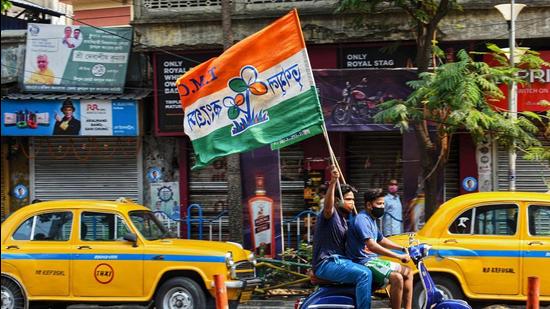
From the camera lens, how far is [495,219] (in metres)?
8.98

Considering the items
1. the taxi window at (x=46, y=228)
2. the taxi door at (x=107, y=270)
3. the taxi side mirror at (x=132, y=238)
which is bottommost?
the taxi door at (x=107, y=270)

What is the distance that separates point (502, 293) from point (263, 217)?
6.51 meters

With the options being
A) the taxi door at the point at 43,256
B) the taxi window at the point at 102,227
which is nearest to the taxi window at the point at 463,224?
the taxi window at the point at 102,227

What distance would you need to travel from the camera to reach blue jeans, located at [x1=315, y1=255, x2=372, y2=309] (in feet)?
21.4

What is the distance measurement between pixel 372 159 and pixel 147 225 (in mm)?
6697

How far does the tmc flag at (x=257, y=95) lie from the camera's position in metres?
8.02

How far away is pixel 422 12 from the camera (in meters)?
12.2

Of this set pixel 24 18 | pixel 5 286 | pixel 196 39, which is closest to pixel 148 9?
pixel 196 39

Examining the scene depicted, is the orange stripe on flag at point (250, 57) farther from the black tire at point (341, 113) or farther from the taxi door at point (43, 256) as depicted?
the black tire at point (341, 113)

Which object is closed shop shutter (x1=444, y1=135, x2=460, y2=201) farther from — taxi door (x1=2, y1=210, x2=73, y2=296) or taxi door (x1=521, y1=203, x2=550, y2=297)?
taxi door (x1=2, y1=210, x2=73, y2=296)

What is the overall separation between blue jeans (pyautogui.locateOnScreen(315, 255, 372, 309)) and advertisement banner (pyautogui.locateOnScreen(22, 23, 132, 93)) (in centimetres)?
975

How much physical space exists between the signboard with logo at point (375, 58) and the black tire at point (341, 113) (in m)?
0.95

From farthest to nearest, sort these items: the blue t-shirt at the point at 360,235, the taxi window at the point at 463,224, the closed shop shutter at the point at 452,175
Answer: the closed shop shutter at the point at 452,175 < the taxi window at the point at 463,224 < the blue t-shirt at the point at 360,235

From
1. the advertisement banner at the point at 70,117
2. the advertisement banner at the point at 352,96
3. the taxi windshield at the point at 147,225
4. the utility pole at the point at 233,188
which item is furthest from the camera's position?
the advertisement banner at the point at 70,117
